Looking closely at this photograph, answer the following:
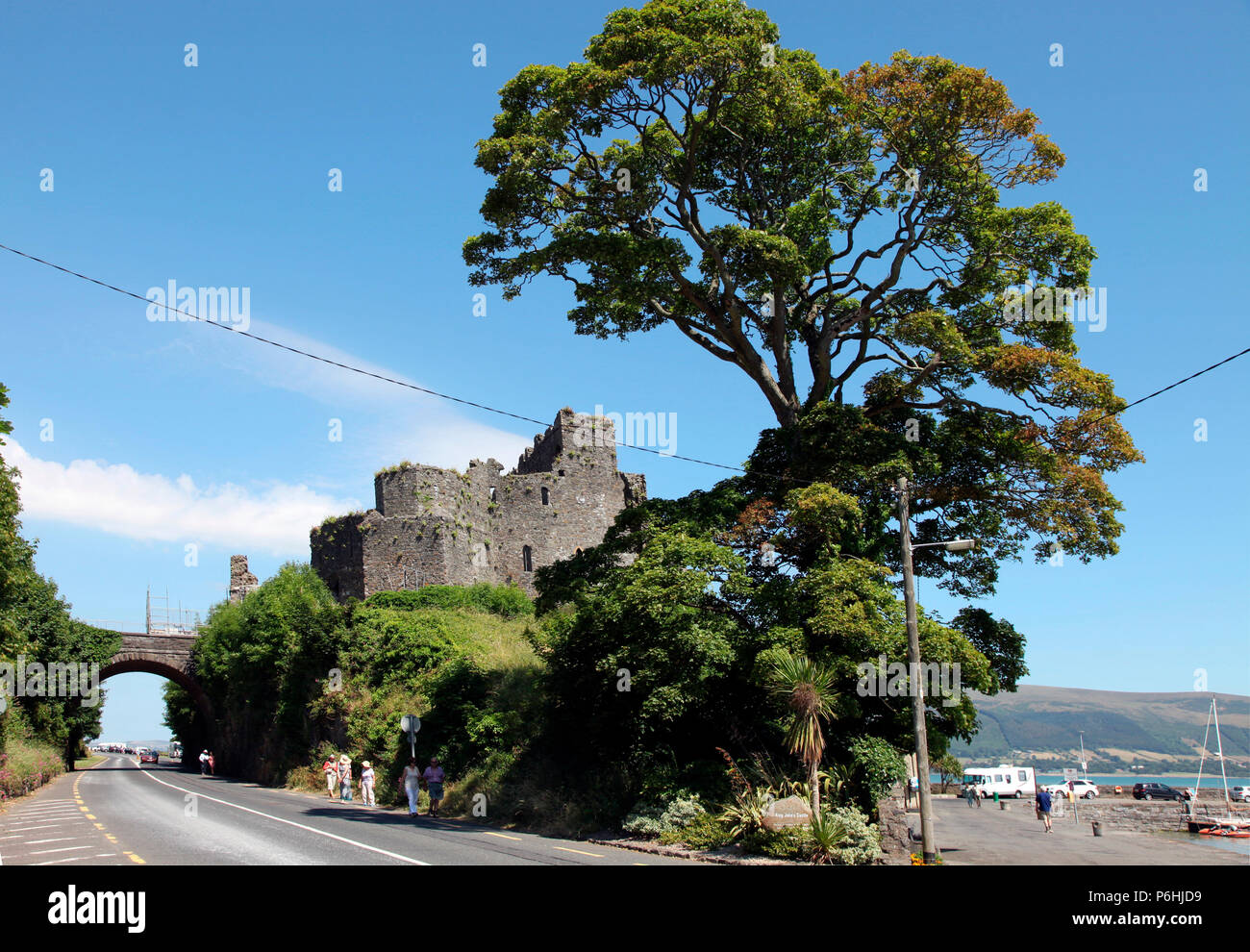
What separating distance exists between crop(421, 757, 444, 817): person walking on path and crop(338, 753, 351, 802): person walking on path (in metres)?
4.76

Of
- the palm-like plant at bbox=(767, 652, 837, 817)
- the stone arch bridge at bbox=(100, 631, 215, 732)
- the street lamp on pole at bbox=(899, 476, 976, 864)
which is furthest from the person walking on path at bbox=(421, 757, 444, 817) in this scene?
the stone arch bridge at bbox=(100, 631, 215, 732)

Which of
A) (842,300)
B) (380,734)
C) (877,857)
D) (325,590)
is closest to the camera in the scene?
(877,857)

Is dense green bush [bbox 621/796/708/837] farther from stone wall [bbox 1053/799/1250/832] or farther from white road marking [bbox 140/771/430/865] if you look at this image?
stone wall [bbox 1053/799/1250/832]

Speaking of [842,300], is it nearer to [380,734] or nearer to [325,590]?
[380,734]

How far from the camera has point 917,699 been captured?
53.7 ft

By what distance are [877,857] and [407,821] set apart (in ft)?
36.0

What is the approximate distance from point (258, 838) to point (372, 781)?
37.4ft

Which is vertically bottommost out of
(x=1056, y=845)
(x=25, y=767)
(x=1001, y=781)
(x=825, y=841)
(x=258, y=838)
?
(x=1001, y=781)

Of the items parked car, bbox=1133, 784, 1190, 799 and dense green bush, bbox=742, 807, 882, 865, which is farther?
parked car, bbox=1133, 784, 1190, 799

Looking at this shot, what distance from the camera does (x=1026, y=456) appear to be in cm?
2170

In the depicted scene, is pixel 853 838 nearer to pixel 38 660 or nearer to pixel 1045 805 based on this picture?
pixel 1045 805

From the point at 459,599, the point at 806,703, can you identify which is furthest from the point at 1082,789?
the point at 806,703

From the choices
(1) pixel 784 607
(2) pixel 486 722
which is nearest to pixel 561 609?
(2) pixel 486 722

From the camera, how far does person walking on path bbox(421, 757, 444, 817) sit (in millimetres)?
24641
